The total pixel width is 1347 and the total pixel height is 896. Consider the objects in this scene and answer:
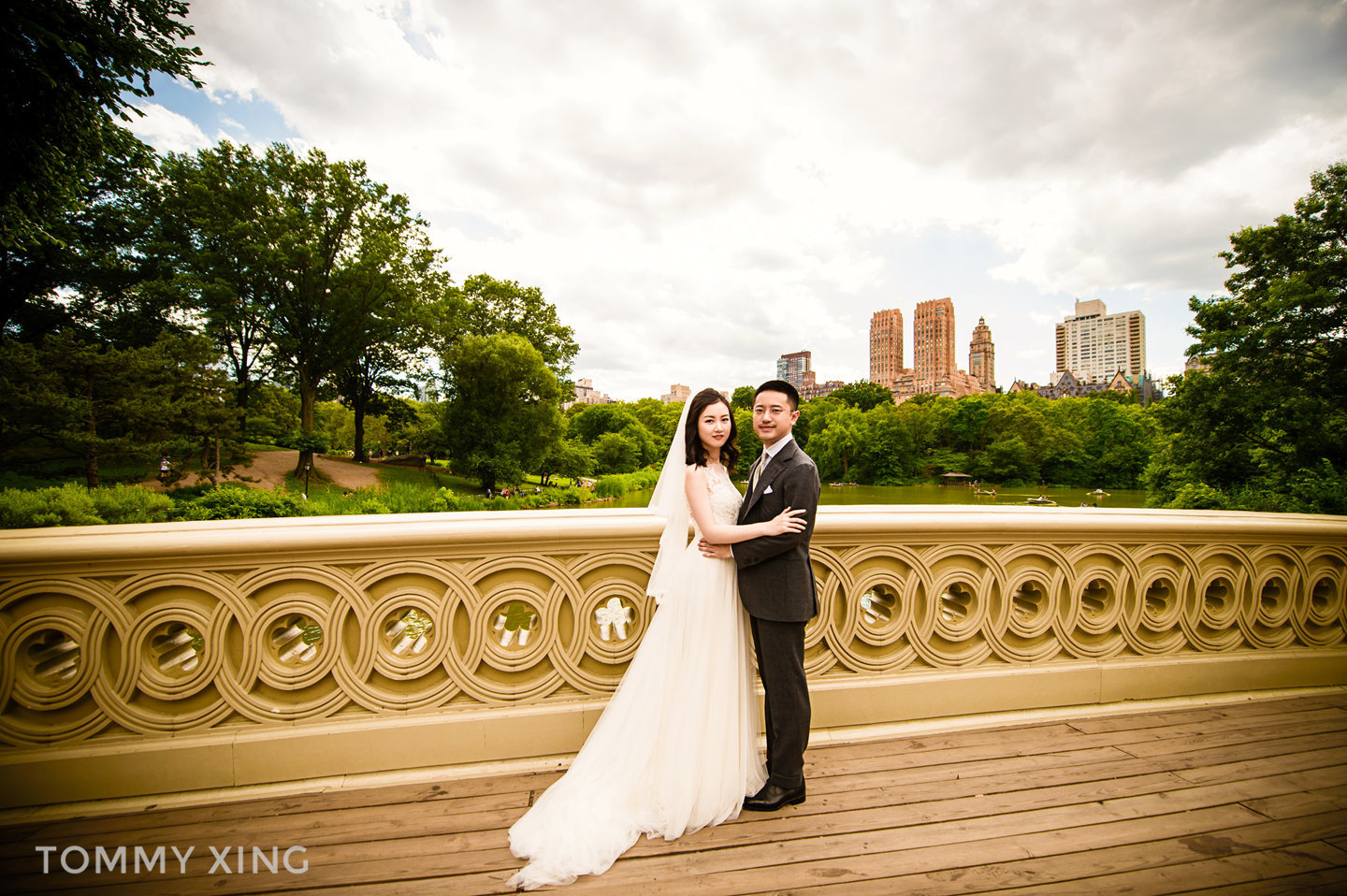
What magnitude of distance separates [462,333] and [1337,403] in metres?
36.9

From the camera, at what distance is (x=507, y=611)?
258cm

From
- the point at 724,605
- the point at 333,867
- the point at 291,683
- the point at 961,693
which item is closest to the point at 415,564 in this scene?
the point at 291,683

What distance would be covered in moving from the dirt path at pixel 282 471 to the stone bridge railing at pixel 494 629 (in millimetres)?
25182

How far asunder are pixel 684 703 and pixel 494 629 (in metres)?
1.05

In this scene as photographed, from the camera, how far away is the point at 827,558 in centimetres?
264

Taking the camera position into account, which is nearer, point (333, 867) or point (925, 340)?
point (333, 867)

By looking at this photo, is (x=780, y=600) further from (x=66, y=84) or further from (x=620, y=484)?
(x=620, y=484)

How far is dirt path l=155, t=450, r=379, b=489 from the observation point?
2284cm

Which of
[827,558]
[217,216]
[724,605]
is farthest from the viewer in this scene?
[217,216]

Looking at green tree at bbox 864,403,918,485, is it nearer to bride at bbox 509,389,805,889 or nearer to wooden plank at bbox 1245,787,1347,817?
wooden plank at bbox 1245,787,1347,817

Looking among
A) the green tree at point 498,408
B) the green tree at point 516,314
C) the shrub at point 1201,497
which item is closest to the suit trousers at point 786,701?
the shrub at point 1201,497

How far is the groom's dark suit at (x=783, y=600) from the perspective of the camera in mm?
2029

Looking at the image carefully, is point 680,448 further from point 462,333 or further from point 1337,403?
point 462,333

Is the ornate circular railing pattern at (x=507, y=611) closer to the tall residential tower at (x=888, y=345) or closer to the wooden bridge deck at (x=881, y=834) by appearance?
the wooden bridge deck at (x=881, y=834)
